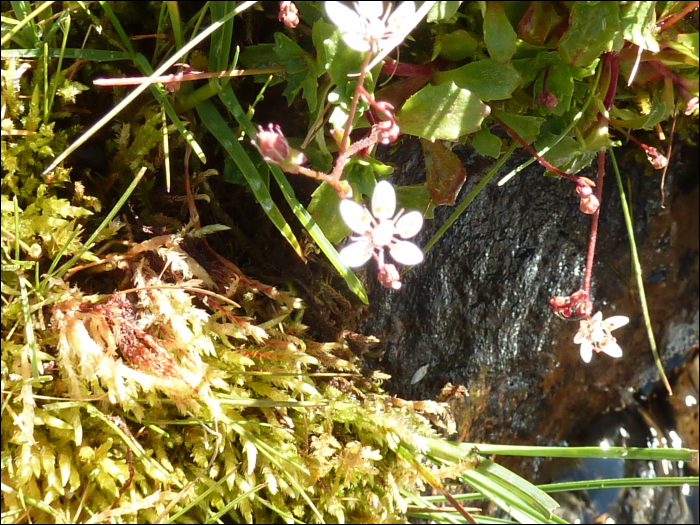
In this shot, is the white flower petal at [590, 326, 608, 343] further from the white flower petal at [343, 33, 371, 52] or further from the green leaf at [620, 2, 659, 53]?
the white flower petal at [343, 33, 371, 52]

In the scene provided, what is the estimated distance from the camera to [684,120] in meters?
1.57

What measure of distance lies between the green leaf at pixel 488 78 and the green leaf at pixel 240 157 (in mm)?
425

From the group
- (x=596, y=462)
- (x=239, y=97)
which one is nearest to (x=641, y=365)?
(x=596, y=462)

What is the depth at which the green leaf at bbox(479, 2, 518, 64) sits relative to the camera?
0.96 m

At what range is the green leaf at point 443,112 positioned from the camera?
96 centimetres

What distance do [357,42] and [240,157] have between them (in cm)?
35

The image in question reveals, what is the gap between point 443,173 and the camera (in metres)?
1.13

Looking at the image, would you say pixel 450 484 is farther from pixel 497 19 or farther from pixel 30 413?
pixel 497 19

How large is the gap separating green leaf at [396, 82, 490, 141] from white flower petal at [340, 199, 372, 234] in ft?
0.76

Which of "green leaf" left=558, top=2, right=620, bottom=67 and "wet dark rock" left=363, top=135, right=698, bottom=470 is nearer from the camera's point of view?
"green leaf" left=558, top=2, right=620, bottom=67

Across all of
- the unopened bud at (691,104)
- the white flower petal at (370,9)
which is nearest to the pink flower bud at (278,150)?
the white flower petal at (370,9)

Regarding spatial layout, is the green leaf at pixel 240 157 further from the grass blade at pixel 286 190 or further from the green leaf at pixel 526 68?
the green leaf at pixel 526 68

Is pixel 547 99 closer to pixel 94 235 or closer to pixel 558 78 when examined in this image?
pixel 558 78

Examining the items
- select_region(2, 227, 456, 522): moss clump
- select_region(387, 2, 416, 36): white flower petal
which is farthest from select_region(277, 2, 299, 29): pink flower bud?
select_region(2, 227, 456, 522): moss clump
